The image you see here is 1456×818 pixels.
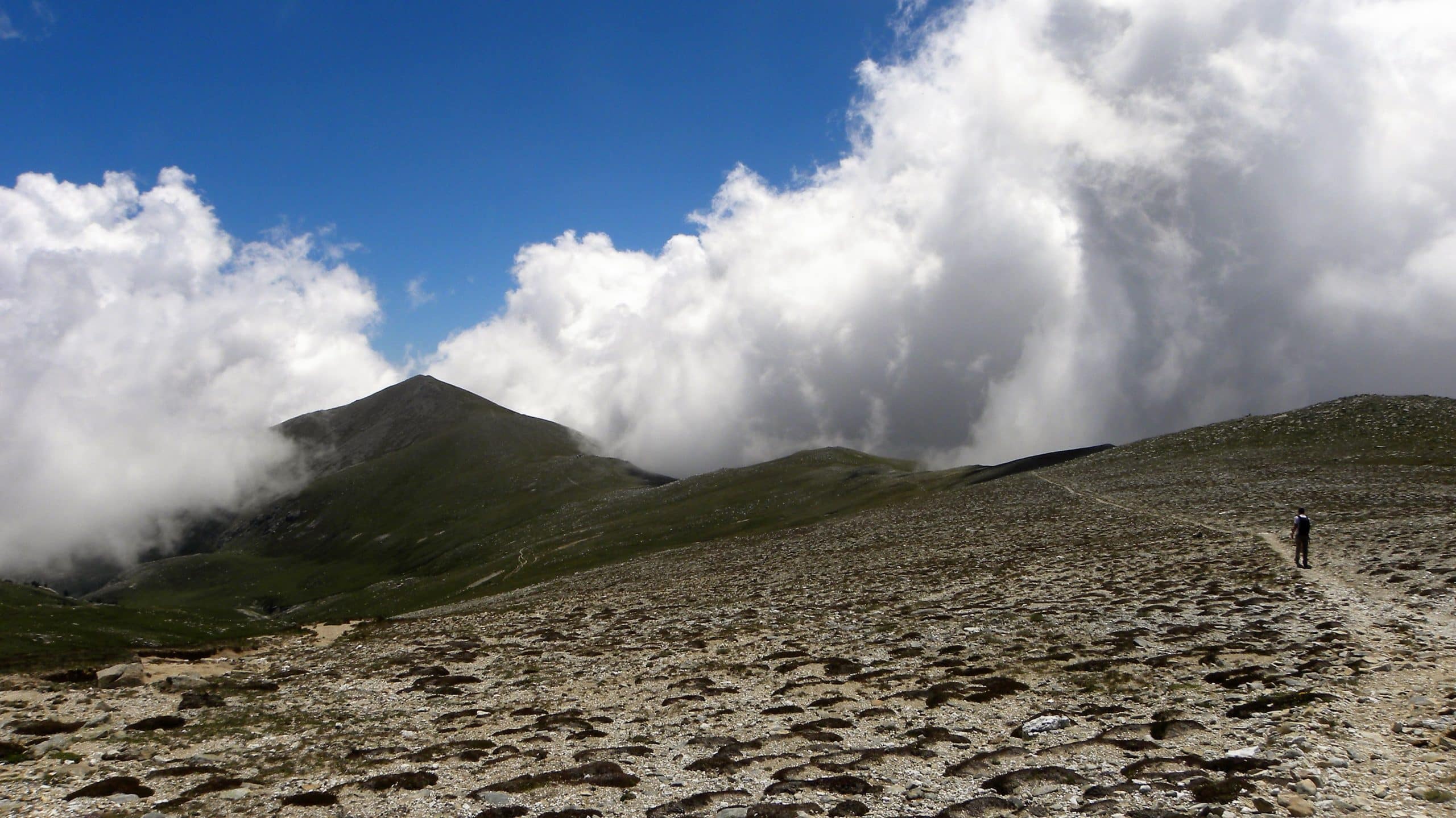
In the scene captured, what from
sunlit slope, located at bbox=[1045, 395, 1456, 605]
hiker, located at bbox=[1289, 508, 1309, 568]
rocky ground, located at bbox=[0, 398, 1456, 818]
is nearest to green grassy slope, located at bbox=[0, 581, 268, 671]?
rocky ground, located at bbox=[0, 398, 1456, 818]

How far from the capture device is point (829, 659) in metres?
26.6

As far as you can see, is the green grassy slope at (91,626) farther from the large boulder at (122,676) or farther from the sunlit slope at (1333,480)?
the sunlit slope at (1333,480)

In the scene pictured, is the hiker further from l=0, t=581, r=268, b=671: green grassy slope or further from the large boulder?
l=0, t=581, r=268, b=671: green grassy slope

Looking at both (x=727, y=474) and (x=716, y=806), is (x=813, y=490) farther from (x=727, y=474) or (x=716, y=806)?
(x=716, y=806)

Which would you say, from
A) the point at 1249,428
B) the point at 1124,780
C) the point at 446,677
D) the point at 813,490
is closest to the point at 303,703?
the point at 446,677

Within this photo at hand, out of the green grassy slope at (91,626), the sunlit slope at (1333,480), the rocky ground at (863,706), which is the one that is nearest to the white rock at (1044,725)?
the rocky ground at (863,706)

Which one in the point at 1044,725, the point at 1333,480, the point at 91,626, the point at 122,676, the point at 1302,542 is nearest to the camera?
the point at 1044,725

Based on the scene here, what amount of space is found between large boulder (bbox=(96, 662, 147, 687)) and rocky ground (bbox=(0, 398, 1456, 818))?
0.24 metres

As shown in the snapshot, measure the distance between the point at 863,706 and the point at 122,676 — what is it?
84.1ft

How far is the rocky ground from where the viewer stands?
14.6 m

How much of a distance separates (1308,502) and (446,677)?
53.8 m

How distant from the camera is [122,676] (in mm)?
27812

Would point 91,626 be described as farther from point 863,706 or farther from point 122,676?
point 863,706

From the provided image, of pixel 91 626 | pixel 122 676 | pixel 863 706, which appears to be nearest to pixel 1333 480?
pixel 863 706
